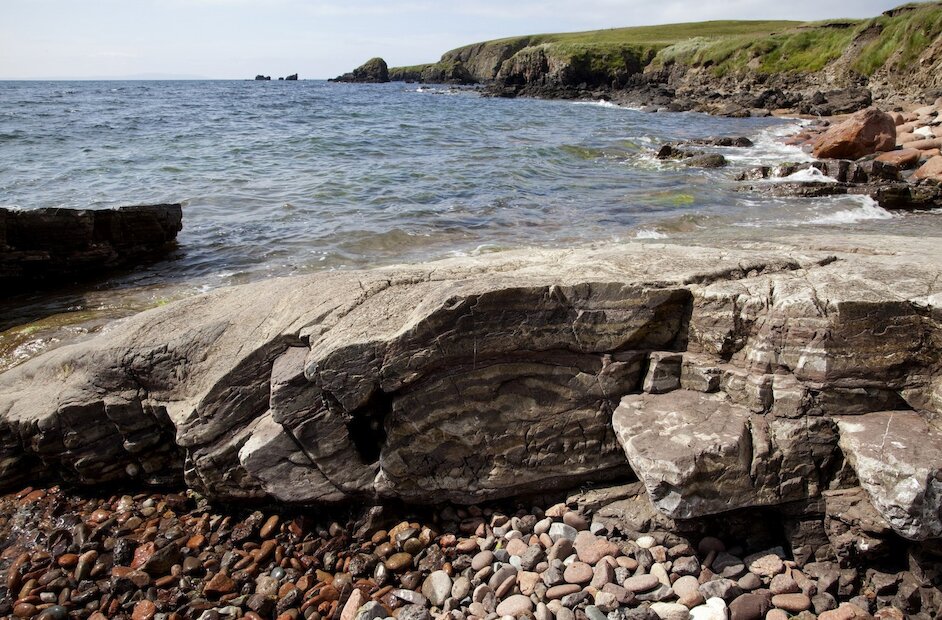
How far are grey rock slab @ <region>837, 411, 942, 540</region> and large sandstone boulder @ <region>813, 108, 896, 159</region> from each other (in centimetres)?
2198

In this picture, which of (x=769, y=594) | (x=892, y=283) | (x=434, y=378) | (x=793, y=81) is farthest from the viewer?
(x=793, y=81)

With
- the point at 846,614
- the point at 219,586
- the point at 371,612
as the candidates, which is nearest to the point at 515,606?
the point at 371,612

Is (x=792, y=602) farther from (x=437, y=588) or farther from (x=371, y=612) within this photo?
(x=371, y=612)

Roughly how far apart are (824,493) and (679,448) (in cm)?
122

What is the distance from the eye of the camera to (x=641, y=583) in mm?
4473

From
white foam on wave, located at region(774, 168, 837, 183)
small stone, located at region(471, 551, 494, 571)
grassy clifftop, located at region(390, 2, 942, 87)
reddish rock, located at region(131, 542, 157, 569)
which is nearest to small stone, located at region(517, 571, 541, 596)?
small stone, located at region(471, 551, 494, 571)

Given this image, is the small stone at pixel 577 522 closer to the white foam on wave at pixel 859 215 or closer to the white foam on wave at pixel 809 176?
the white foam on wave at pixel 859 215

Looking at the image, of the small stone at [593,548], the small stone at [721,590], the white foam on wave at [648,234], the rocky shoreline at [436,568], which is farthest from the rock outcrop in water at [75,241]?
the small stone at [721,590]

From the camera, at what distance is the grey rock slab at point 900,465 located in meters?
3.93

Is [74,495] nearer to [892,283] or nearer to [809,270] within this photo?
[809,270]

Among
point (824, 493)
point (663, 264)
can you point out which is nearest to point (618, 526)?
point (824, 493)

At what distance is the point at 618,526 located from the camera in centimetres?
510

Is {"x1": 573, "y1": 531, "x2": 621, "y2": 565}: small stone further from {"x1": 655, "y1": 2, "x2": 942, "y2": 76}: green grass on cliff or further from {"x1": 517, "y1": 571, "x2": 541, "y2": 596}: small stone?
{"x1": 655, "y1": 2, "x2": 942, "y2": 76}: green grass on cliff

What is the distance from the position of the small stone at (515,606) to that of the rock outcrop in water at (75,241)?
39.2ft
